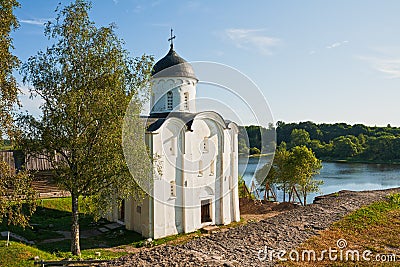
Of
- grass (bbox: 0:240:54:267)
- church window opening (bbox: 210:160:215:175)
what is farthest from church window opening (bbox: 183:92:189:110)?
grass (bbox: 0:240:54:267)

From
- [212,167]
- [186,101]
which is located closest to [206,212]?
[212,167]

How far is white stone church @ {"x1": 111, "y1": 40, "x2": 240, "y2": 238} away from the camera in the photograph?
1507cm

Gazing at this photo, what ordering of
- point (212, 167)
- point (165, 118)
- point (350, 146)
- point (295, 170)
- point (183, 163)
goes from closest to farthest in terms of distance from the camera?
1. point (165, 118)
2. point (183, 163)
3. point (212, 167)
4. point (295, 170)
5. point (350, 146)

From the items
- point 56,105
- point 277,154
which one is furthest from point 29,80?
point 277,154

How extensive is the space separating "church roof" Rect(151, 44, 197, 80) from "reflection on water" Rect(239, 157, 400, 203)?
12.5 meters

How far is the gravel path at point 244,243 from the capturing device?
20.7 ft

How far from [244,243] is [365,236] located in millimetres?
3191

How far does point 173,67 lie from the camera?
17.4 metres

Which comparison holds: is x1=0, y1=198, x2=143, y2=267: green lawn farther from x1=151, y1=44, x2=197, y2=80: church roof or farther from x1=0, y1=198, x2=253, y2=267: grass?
x1=151, y1=44, x2=197, y2=80: church roof

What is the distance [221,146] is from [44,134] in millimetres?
9157

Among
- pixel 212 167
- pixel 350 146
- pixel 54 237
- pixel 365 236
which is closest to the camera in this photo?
pixel 365 236

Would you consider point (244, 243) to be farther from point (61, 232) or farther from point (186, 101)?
point (186, 101)

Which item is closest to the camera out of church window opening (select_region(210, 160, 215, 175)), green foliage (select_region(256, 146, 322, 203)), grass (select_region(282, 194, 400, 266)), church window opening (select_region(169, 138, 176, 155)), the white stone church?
grass (select_region(282, 194, 400, 266))

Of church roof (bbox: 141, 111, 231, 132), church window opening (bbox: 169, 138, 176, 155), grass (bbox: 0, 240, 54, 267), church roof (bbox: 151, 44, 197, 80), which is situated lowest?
grass (bbox: 0, 240, 54, 267)
